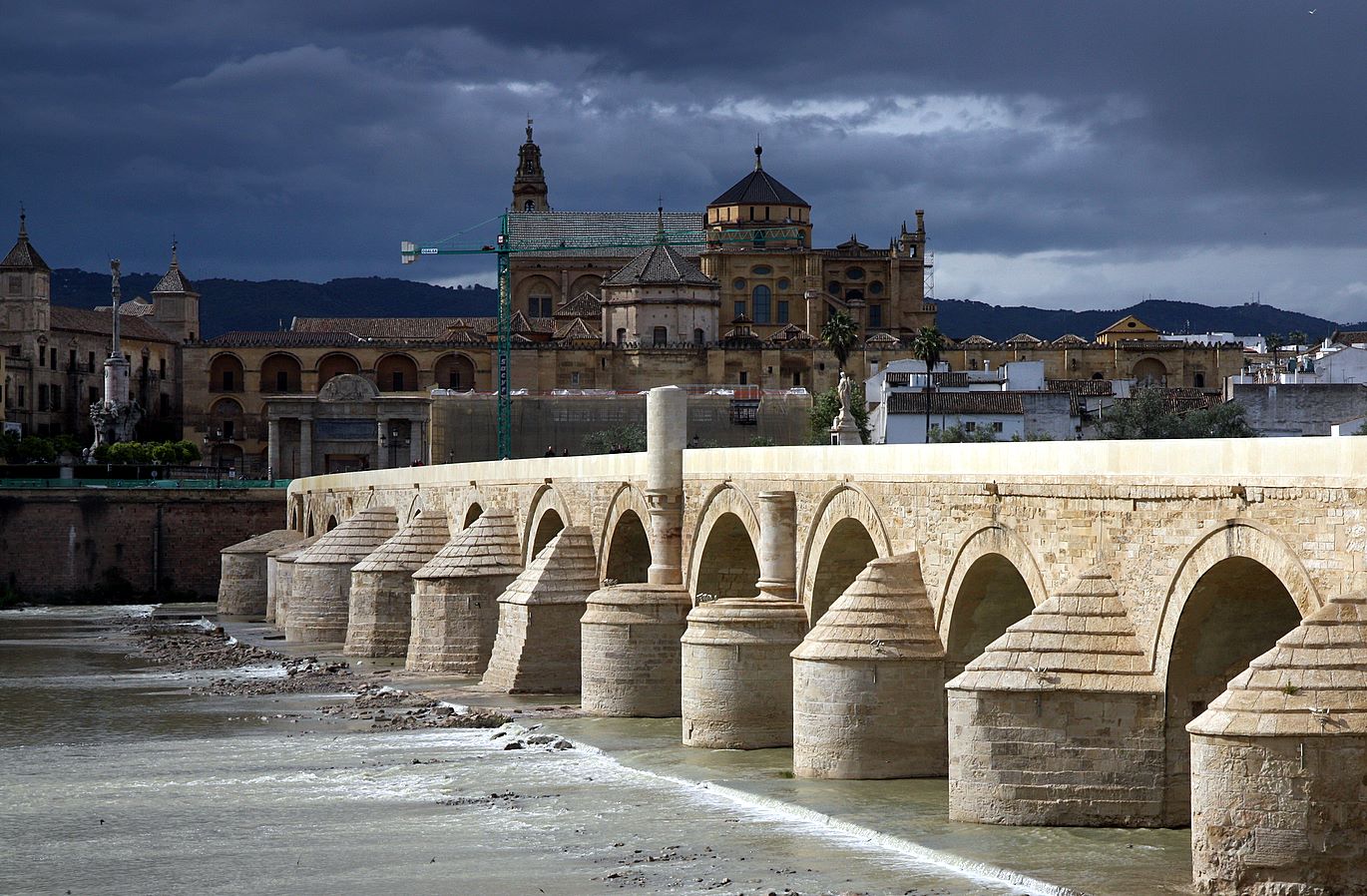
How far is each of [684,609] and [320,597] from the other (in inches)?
717

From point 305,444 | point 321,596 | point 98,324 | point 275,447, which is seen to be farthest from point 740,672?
point 98,324

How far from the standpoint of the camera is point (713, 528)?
2859cm

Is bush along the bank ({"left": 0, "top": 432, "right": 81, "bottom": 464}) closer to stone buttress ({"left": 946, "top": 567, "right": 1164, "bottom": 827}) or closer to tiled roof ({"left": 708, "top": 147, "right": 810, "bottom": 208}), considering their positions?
tiled roof ({"left": 708, "top": 147, "right": 810, "bottom": 208})

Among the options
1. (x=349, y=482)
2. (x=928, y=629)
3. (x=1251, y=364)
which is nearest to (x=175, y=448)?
(x=349, y=482)

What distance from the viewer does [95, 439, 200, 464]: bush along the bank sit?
79.9 meters

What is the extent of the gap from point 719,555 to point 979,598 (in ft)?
26.6

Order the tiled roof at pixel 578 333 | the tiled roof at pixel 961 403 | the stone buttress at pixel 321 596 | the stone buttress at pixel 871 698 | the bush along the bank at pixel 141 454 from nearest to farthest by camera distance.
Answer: the stone buttress at pixel 871 698 → the stone buttress at pixel 321 596 → the tiled roof at pixel 961 403 → the bush along the bank at pixel 141 454 → the tiled roof at pixel 578 333

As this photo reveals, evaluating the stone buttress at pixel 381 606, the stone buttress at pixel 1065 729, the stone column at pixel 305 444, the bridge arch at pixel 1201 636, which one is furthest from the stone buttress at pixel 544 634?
the stone column at pixel 305 444

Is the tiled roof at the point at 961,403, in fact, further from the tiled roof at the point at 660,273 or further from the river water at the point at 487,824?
the river water at the point at 487,824

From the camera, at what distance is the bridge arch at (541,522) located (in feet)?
118

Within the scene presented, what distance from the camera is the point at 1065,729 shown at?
56.8 ft

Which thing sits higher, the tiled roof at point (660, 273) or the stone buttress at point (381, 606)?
the tiled roof at point (660, 273)

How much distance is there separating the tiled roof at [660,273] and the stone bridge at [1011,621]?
65460mm

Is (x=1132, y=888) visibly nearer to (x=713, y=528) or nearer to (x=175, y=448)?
(x=713, y=528)
